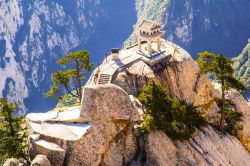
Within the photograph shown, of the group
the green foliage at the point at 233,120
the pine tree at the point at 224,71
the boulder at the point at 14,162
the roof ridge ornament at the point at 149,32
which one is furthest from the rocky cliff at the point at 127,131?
the pine tree at the point at 224,71

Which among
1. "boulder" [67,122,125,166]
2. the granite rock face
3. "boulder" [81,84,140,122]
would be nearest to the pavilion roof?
the granite rock face

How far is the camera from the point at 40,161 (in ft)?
138

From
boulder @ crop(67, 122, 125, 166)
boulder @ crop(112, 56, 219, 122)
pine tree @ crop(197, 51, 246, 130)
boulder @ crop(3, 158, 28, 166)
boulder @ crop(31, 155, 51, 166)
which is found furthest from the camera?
boulder @ crop(112, 56, 219, 122)

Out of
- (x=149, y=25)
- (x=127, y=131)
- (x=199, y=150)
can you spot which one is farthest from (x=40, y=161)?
(x=149, y=25)

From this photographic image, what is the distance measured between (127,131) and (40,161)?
10647 mm

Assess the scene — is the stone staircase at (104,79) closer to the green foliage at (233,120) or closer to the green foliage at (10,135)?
the green foliage at (10,135)

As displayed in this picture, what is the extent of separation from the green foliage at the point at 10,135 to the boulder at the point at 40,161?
6.99ft

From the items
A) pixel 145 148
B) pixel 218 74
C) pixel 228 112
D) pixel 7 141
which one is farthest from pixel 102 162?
pixel 228 112

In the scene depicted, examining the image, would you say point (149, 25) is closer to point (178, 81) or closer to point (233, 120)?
point (178, 81)

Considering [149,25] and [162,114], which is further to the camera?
[149,25]

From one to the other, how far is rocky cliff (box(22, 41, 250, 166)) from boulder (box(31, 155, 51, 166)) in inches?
44.5

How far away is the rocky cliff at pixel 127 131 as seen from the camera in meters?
45.4

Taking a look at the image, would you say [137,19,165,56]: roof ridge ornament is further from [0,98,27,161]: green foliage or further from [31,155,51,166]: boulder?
[31,155,51,166]: boulder

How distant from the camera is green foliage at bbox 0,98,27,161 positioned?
44.6 metres
